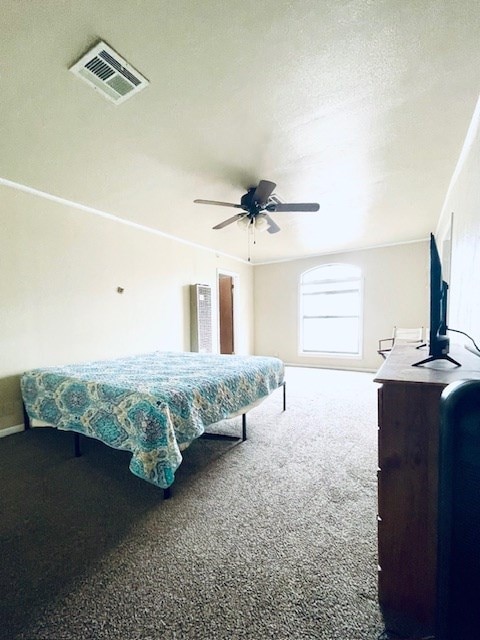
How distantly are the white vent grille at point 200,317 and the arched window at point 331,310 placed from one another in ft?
7.96

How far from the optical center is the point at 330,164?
2.65 meters

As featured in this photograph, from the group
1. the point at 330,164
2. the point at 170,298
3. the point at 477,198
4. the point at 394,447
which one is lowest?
the point at 394,447

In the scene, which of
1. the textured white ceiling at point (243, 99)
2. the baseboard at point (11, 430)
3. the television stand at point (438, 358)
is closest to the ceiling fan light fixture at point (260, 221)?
the textured white ceiling at point (243, 99)

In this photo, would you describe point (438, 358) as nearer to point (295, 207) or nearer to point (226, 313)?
point (295, 207)

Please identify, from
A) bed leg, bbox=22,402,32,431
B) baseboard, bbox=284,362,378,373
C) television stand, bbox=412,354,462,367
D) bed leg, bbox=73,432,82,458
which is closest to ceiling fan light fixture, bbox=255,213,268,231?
television stand, bbox=412,354,462,367

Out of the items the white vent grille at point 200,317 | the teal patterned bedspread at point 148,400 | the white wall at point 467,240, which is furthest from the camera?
the white vent grille at point 200,317

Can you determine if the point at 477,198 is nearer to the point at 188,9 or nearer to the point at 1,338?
the point at 188,9

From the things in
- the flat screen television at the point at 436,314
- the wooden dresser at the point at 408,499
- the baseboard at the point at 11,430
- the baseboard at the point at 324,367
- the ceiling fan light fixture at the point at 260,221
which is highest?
the ceiling fan light fixture at the point at 260,221

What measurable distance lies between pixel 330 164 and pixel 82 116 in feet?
6.96

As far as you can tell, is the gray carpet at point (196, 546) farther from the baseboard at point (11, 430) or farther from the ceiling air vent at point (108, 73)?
the ceiling air vent at point (108, 73)

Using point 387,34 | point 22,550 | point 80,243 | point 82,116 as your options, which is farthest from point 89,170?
point 22,550

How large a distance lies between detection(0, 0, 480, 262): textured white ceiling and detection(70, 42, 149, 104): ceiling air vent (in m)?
0.04

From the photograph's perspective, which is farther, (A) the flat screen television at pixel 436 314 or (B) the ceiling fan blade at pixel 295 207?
(B) the ceiling fan blade at pixel 295 207

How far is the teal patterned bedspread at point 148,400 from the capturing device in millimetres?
1693
